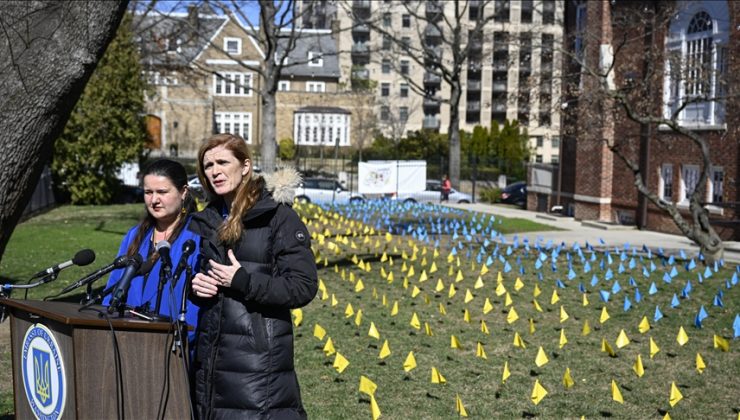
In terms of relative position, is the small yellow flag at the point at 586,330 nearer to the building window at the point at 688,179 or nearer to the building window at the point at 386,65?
the building window at the point at 688,179

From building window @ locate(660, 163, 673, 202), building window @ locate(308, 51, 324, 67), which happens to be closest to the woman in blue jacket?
building window @ locate(660, 163, 673, 202)

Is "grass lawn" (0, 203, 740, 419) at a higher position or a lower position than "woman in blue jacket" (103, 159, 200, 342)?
lower

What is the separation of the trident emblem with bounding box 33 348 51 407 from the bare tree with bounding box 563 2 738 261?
12943 mm

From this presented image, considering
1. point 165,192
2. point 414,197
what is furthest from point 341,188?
point 165,192

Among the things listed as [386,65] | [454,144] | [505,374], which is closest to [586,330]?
[505,374]

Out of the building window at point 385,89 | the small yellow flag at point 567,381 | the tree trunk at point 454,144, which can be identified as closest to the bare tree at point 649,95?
the small yellow flag at point 567,381

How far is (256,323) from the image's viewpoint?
402cm

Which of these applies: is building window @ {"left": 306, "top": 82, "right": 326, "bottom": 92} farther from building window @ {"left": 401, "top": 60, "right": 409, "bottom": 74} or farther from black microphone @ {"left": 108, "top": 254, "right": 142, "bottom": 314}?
black microphone @ {"left": 108, "top": 254, "right": 142, "bottom": 314}

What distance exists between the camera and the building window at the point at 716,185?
71.7 ft

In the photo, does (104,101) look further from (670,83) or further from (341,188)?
Answer: (670,83)

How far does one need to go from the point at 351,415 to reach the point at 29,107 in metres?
3.14

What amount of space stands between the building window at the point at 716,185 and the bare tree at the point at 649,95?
44cm

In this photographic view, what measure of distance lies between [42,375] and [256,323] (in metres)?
0.92

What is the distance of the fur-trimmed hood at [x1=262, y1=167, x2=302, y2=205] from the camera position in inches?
164
